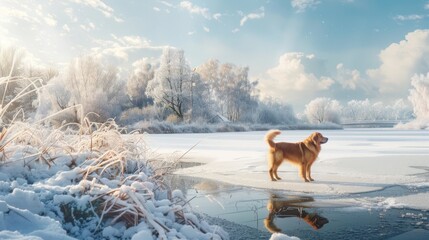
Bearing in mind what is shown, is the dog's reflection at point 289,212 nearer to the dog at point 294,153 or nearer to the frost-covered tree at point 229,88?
the dog at point 294,153

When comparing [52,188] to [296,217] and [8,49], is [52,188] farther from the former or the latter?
[8,49]

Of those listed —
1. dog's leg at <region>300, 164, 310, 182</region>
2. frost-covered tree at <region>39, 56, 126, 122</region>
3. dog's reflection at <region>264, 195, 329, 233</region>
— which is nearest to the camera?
dog's reflection at <region>264, 195, 329, 233</region>

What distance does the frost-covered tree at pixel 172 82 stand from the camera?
110ft

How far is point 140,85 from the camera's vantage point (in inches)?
1566

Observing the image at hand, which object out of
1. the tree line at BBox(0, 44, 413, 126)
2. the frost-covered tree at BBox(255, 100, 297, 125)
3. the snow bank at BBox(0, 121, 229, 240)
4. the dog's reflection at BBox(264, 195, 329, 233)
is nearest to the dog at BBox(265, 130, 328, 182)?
the dog's reflection at BBox(264, 195, 329, 233)

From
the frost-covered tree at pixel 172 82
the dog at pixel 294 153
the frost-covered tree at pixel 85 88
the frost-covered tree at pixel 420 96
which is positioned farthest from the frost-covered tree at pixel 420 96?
the dog at pixel 294 153

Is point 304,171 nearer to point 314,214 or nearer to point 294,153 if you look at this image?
point 294,153

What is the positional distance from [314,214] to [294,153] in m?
2.56

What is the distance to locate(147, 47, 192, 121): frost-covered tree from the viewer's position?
33.4 m

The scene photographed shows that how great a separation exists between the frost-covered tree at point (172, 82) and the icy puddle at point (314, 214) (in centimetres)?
2856

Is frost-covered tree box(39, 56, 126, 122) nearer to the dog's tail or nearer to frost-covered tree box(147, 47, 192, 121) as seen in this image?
frost-covered tree box(147, 47, 192, 121)

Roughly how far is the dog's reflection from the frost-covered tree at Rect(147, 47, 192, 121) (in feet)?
94.5

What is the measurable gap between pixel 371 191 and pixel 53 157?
4.46 meters

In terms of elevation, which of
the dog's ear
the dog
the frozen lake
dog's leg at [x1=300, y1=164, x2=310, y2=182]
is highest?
the dog's ear
